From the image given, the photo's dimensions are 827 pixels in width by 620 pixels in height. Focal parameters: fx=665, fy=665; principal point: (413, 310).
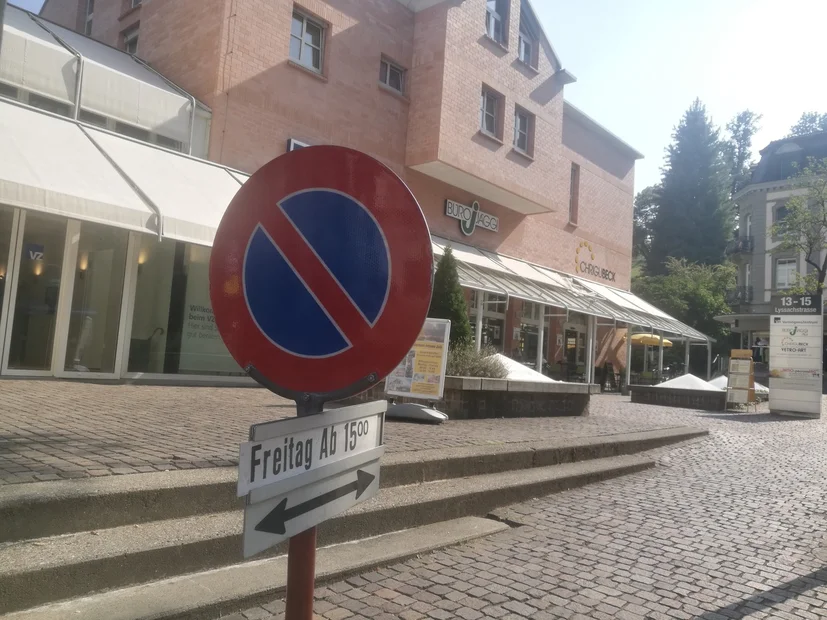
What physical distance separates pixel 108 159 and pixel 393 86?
8768mm

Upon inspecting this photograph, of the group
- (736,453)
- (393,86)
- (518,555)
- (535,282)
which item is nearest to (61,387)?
(518,555)

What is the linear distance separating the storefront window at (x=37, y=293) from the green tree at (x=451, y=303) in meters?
5.71

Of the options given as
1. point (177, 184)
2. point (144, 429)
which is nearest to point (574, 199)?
point (177, 184)

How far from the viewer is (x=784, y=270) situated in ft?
143

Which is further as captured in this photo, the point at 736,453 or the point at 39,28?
the point at 39,28

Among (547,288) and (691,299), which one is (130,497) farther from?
(691,299)

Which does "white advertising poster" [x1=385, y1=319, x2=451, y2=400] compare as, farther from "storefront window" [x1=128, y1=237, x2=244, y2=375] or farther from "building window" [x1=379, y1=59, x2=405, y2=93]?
"building window" [x1=379, y1=59, x2=405, y2=93]

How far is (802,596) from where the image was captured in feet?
11.7

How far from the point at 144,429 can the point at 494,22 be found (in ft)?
56.3

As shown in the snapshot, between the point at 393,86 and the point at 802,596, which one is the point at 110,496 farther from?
the point at 393,86

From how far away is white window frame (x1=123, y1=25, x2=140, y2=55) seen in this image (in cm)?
1508

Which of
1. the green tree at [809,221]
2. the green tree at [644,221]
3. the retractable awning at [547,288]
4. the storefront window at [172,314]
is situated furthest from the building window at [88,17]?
the green tree at [644,221]

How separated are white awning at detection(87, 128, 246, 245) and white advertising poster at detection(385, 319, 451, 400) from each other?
3.21m

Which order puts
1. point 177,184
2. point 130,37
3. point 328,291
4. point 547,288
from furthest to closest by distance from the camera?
point 547,288 → point 130,37 → point 177,184 → point 328,291
